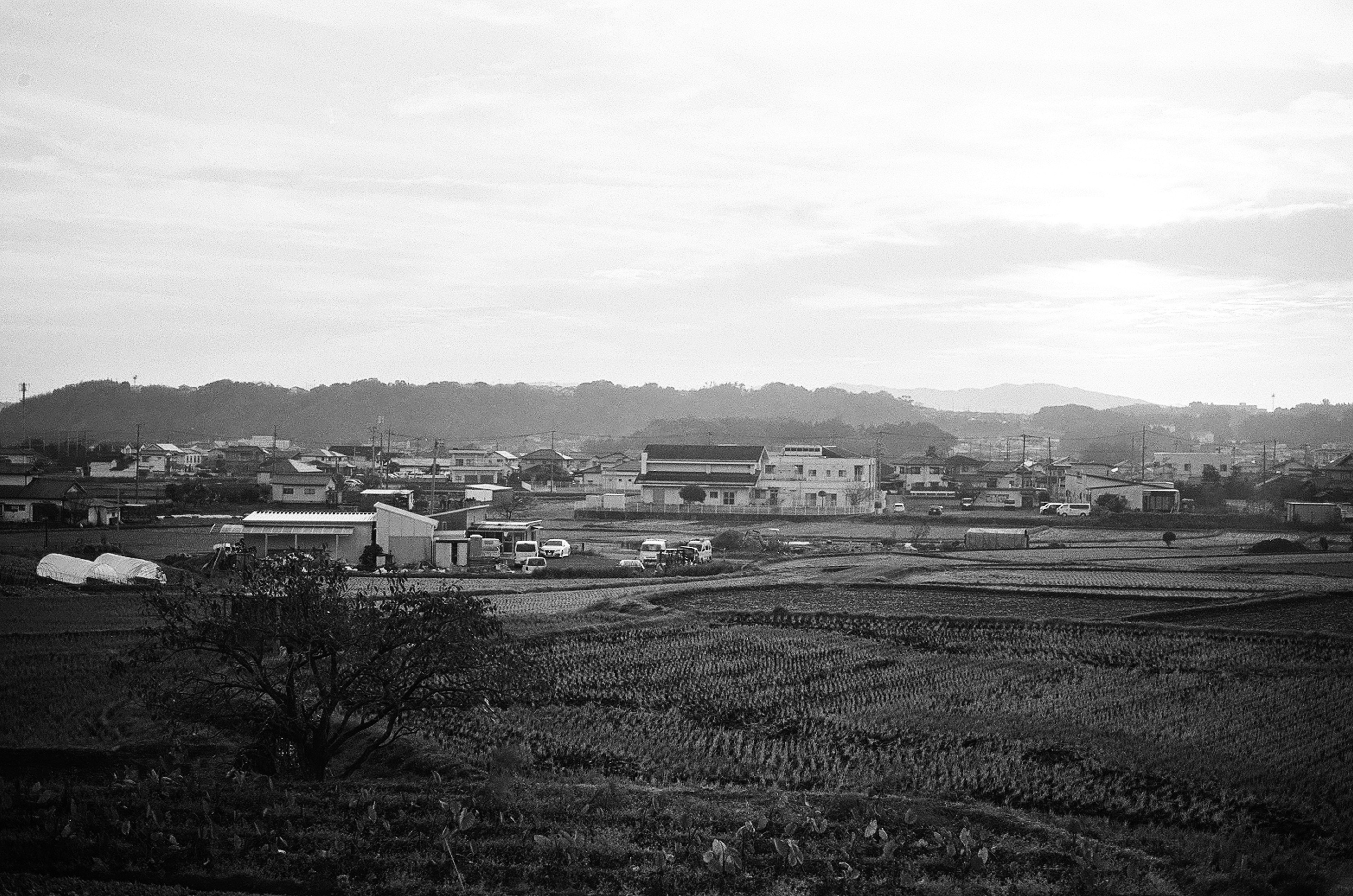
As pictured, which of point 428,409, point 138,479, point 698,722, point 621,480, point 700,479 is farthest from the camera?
point 428,409

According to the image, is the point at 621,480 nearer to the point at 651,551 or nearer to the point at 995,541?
the point at 651,551

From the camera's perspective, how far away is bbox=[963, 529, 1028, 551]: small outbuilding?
1089 inches

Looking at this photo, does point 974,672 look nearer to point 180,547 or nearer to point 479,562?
point 479,562

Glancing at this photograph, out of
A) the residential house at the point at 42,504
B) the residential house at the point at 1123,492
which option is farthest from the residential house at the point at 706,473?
the residential house at the point at 42,504

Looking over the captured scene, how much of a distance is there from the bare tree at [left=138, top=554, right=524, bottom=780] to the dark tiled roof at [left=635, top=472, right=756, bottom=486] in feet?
92.3

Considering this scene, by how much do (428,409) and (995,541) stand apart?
258 ft

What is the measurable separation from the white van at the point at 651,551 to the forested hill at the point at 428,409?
2071 centimetres

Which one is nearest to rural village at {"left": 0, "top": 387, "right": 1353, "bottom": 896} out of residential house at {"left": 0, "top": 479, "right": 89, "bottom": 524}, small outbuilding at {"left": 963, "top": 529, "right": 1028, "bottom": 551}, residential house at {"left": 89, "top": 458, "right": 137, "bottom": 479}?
residential house at {"left": 0, "top": 479, "right": 89, "bottom": 524}

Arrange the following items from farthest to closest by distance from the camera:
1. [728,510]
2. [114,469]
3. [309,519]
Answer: [114,469], [728,510], [309,519]

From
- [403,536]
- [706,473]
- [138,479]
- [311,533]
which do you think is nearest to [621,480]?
[706,473]

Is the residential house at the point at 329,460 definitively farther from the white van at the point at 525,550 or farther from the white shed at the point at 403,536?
the white shed at the point at 403,536

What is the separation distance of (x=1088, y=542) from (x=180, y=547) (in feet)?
71.8

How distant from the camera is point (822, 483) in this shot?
37938 millimetres

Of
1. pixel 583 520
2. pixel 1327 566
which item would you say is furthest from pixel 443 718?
pixel 583 520
